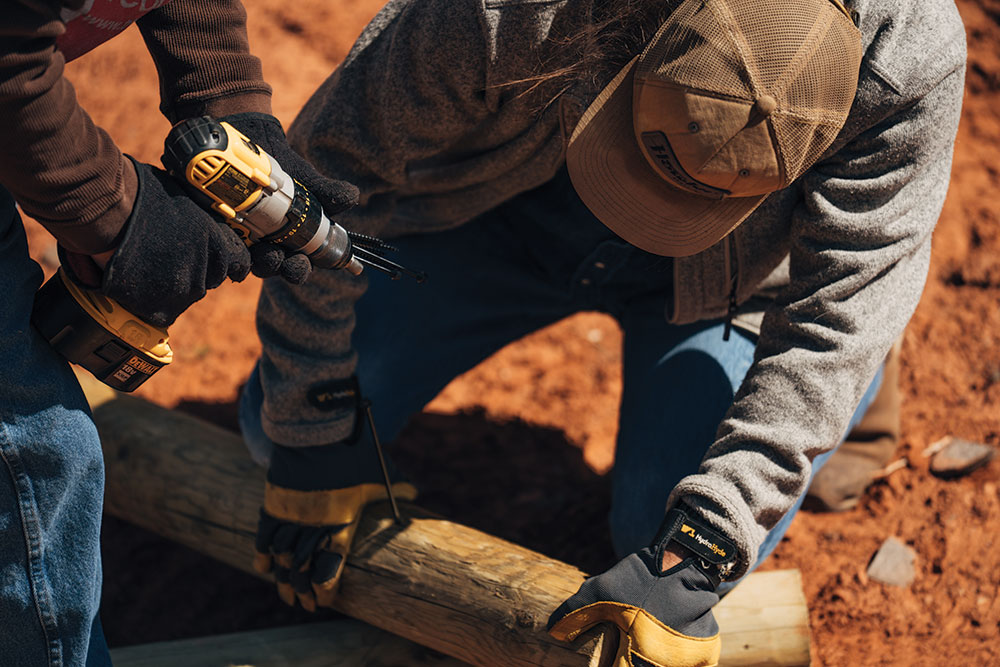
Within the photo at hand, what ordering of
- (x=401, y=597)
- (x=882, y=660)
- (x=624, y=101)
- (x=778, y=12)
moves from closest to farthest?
(x=778, y=12)
(x=624, y=101)
(x=401, y=597)
(x=882, y=660)

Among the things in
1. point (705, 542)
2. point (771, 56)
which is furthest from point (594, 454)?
point (771, 56)

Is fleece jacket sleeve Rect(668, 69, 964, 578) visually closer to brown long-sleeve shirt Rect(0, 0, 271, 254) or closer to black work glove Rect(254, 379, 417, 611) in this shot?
black work glove Rect(254, 379, 417, 611)

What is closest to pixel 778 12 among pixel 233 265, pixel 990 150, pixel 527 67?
pixel 527 67

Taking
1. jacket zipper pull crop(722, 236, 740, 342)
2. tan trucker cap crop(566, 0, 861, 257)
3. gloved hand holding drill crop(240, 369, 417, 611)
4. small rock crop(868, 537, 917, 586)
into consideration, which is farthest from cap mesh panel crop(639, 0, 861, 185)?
small rock crop(868, 537, 917, 586)

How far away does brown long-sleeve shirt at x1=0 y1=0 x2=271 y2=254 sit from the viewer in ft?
3.50

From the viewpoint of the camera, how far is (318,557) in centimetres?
176

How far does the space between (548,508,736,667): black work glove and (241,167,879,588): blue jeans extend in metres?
0.37

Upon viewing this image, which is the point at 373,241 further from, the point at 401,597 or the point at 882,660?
the point at 882,660

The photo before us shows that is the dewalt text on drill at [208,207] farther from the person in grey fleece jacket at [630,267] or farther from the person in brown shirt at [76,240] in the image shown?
the person in grey fleece jacket at [630,267]

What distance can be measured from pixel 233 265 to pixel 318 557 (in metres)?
0.73

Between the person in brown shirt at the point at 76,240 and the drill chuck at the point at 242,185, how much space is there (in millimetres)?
30

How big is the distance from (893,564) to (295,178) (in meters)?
1.68

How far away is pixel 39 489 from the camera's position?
1320 mm

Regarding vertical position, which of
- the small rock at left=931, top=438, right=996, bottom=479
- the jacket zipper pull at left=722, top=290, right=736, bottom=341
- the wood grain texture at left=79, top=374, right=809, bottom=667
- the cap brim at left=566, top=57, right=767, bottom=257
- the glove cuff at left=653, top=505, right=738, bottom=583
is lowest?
the small rock at left=931, top=438, right=996, bottom=479
